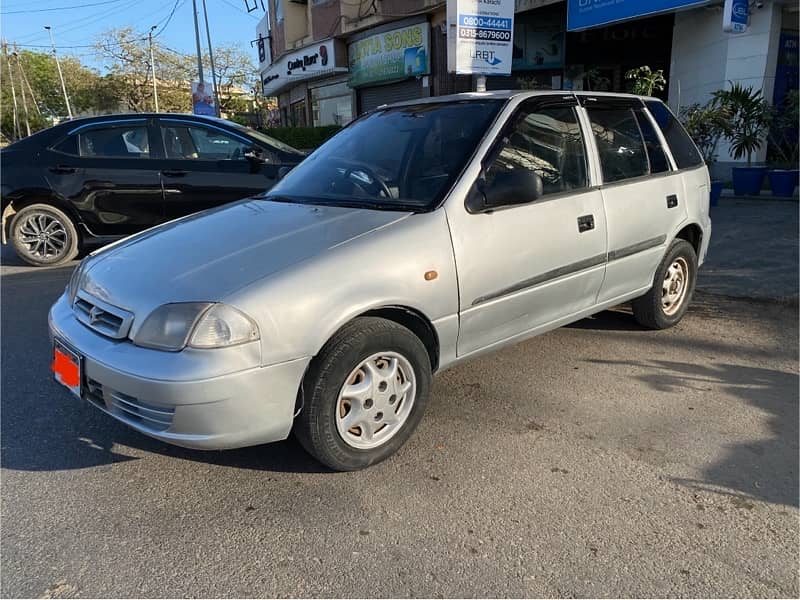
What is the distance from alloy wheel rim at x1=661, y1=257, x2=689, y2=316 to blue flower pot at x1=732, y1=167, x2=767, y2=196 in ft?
22.9

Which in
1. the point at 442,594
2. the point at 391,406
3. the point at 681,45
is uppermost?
the point at 681,45

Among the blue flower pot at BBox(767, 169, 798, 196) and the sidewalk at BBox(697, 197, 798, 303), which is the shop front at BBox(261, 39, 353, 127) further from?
the sidewalk at BBox(697, 197, 798, 303)

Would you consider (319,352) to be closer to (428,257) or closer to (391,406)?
(391,406)

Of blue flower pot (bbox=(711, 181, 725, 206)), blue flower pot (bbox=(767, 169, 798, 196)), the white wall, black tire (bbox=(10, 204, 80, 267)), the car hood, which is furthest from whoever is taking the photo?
the white wall

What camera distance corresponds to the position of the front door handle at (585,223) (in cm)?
367

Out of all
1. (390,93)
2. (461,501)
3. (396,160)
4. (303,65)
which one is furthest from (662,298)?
(303,65)

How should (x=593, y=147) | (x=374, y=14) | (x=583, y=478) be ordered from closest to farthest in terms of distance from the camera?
1. (x=583, y=478)
2. (x=593, y=147)
3. (x=374, y=14)

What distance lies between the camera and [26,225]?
285 inches

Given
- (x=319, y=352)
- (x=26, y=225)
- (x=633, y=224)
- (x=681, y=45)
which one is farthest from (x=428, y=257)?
(x=681, y=45)

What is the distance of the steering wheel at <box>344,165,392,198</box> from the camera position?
3.49m

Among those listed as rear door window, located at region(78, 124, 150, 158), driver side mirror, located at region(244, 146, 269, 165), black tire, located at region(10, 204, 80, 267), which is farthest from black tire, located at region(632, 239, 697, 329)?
black tire, located at region(10, 204, 80, 267)

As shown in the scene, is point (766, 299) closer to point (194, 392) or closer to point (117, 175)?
point (194, 392)

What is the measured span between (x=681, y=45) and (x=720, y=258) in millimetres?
8647

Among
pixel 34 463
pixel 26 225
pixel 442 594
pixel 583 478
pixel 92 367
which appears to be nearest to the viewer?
pixel 442 594
